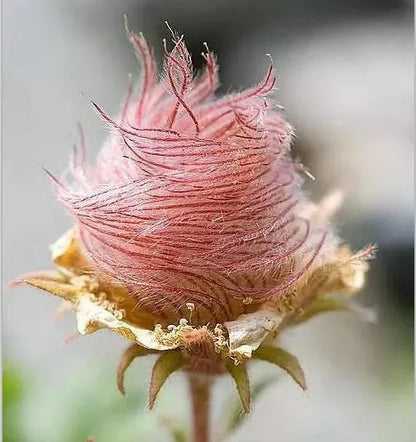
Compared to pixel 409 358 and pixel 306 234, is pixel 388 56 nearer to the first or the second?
pixel 409 358

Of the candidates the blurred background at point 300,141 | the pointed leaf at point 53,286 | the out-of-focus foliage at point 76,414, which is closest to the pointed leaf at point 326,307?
the pointed leaf at point 53,286

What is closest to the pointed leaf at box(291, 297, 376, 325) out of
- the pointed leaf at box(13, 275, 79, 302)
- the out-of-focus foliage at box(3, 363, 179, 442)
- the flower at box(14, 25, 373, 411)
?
the flower at box(14, 25, 373, 411)

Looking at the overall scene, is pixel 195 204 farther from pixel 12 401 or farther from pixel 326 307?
pixel 12 401

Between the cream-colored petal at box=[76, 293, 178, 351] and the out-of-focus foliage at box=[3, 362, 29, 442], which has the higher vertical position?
the cream-colored petal at box=[76, 293, 178, 351]

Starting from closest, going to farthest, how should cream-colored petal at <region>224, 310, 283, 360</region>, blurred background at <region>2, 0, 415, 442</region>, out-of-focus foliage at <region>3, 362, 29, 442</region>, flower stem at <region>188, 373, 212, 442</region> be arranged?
cream-colored petal at <region>224, 310, 283, 360</region>
flower stem at <region>188, 373, 212, 442</region>
out-of-focus foliage at <region>3, 362, 29, 442</region>
blurred background at <region>2, 0, 415, 442</region>

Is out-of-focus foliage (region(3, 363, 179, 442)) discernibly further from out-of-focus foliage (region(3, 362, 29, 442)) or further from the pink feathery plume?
the pink feathery plume

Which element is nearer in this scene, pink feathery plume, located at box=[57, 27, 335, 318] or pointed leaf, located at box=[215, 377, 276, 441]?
pink feathery plume, located at box=[57, 27, 335, 318]
